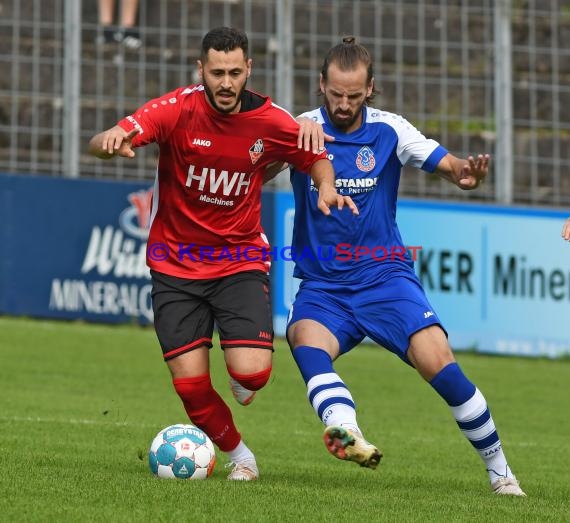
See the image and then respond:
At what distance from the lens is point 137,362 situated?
13.5 meters

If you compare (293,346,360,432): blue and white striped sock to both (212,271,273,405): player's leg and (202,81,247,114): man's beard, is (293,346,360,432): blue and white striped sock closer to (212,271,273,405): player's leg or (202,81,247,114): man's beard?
(212,271,273,405): player's leg

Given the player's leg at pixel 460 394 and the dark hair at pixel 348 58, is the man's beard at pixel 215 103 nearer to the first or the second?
the dark hair at pixel 348 58

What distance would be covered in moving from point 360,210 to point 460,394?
42.3 inches

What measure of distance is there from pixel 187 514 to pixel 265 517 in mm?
325

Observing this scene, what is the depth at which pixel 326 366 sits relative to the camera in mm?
6871

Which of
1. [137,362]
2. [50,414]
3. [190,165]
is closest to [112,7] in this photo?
[137,362]

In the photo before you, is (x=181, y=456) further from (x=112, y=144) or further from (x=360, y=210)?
(x=112, y=144)

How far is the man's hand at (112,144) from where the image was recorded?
A: 21.8ft

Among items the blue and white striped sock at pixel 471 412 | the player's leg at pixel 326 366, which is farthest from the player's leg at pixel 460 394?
the player's leg at pixel 326 366

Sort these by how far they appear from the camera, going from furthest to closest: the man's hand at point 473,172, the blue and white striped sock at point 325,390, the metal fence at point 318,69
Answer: the metal fence at point 318,69 < the man's hand at point 473,172 < the blue and white striped sock at point 325,390

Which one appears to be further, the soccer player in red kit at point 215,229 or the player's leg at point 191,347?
the player's leg at point 191,347

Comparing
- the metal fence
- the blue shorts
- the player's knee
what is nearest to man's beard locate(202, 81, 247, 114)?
the blue shorts

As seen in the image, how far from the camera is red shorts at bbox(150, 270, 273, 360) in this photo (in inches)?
287

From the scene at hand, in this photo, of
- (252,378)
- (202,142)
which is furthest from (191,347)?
(202,142)
